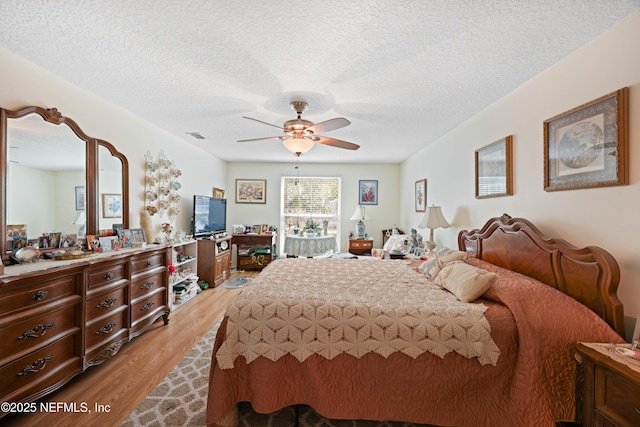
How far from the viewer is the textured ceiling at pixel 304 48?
5.01 ft

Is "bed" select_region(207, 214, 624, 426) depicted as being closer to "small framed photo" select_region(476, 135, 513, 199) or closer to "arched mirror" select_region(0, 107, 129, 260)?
"small framed photo" select_region(476, 135, 513, 199)

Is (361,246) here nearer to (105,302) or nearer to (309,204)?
(309,204)

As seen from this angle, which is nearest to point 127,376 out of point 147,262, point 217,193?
point 147,262

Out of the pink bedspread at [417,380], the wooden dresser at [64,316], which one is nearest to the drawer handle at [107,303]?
the wooden dresser at [64,316]

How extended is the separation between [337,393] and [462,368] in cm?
73

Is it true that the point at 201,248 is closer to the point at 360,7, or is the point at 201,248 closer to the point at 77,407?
the point at 77,407

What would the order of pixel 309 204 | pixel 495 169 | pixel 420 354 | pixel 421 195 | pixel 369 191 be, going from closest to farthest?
1. pixel 420 354
2. pixel 495 169
3. pixel 421 195
4. pixel 369 191
5. pixel 309 204

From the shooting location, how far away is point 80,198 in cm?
258

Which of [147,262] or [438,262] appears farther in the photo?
[147,262]

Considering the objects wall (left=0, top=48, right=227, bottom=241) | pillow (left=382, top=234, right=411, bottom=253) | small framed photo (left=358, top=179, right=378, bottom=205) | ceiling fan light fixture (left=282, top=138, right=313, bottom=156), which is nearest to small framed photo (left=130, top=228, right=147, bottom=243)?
wall (left=0, top=48, right=227, bottom=241)

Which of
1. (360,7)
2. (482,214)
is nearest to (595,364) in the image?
(482,214)

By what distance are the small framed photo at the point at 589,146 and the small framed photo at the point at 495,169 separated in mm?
422

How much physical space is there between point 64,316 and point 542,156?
12.5ft

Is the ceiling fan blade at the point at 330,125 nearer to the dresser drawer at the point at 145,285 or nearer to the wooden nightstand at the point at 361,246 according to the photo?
the dresser drawer at the point at 145,285
